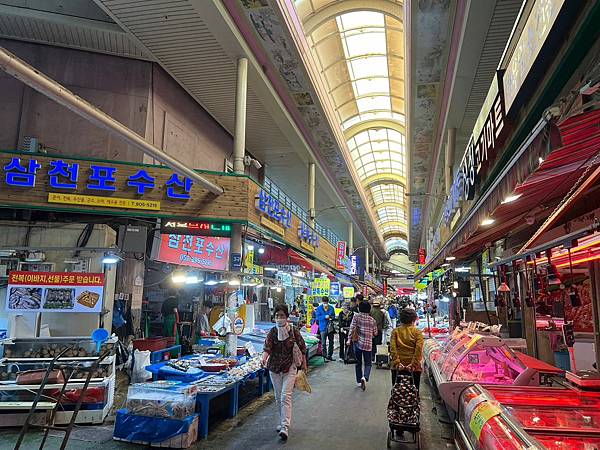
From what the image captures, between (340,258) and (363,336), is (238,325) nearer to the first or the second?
(363,336)

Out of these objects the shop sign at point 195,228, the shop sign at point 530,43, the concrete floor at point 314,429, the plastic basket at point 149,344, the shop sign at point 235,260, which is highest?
the shop sign at point 530,43

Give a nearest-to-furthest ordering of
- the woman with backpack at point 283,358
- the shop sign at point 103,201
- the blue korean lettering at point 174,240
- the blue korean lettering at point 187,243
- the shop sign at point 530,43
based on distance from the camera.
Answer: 1. the shop sign at point 530,43
2. the woman with backpack at point 283,358
3. the shop sign at point 103,201
4. the blue korean lettering at point 174,240
5. the blue korean lettering at point 187,243

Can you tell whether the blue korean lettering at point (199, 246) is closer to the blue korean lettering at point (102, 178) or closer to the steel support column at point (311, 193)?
the blue korean lettering at point (102, 178)

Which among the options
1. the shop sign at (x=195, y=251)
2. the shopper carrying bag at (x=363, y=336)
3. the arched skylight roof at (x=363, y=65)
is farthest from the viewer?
the arched skylight roof at (x=363, y=65)

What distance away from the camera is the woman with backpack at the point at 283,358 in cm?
567

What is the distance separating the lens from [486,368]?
5797 mm

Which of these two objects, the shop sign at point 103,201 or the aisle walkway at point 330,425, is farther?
the shop sign at point 103,201

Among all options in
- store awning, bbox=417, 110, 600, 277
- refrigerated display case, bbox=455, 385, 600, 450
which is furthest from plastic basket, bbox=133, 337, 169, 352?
store awning, bbox=417, 110, 600, 277

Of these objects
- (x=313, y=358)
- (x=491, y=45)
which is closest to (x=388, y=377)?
(x=313, y=358)

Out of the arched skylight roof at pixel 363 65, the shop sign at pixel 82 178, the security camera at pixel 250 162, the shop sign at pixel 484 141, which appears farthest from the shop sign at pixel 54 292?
the arched skylight roof at pixel 363 65

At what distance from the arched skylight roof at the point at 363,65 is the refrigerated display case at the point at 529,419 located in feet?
32.6

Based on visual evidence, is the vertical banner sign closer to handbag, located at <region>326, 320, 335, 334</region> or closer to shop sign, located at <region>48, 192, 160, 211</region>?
handbag, located at <region>326, 320, 335, 334</region>

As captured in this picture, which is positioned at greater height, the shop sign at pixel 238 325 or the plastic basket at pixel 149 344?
the shop sign at pixel 238 325

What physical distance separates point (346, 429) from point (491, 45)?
780 centimetres
